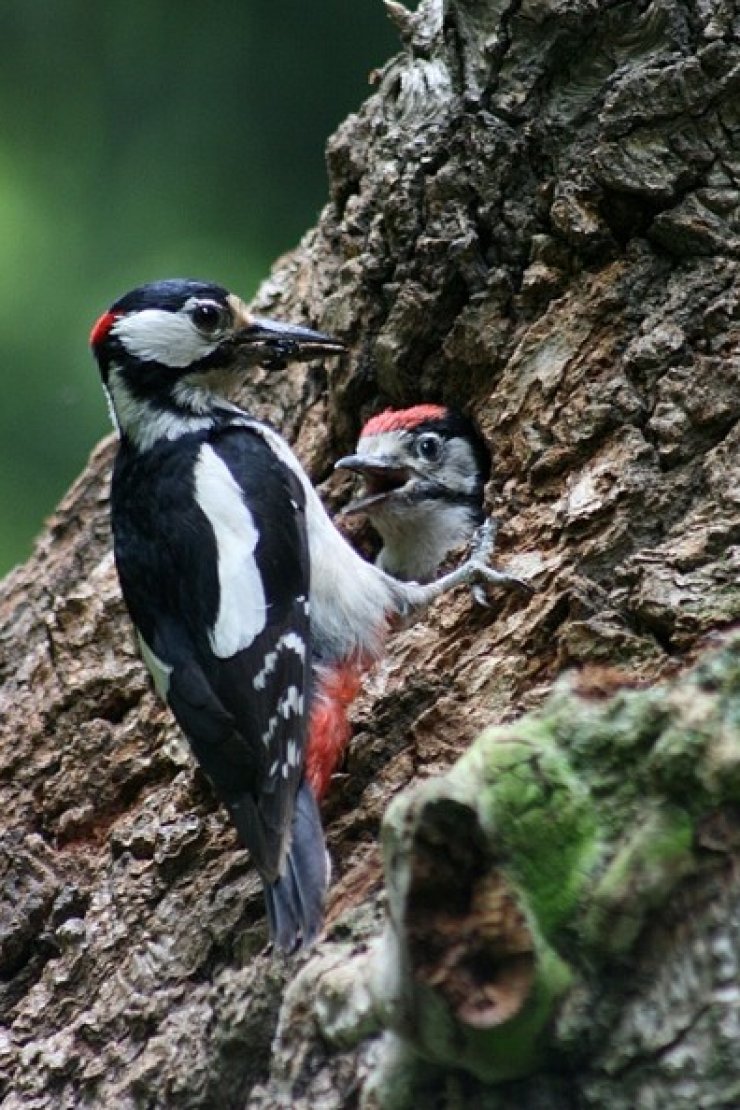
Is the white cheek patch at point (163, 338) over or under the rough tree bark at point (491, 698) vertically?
over

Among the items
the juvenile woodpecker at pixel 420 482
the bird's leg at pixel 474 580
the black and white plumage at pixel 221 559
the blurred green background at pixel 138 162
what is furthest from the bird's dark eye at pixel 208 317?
the blurred green background at pixel 138 162

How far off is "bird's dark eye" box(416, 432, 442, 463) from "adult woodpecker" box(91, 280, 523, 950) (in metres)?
0.29

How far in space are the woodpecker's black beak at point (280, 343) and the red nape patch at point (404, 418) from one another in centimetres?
19

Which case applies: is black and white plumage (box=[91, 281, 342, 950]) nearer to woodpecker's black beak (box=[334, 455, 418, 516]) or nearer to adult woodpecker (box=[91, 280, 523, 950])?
adult woodpecker (box=[91, 280, 523, 950])

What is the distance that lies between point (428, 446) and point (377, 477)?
226mm

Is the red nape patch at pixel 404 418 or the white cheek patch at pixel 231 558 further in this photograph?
the red nape patch at pixel 404 418

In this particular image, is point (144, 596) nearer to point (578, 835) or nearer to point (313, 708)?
point (313, 708)

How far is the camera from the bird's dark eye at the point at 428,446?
4.01 meters

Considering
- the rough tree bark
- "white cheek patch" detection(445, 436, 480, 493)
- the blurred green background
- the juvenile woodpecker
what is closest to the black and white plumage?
the rough tree bark

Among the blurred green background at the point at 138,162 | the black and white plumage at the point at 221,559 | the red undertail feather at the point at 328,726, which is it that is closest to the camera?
the black and white plumage at the point at 221,559

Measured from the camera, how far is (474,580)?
11.1 feet

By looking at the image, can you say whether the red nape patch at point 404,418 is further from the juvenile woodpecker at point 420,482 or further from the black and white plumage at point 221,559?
the black and white plumage at point 221,559

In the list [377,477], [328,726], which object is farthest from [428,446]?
[328,726]

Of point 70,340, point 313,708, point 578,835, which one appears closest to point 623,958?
point 578,835
